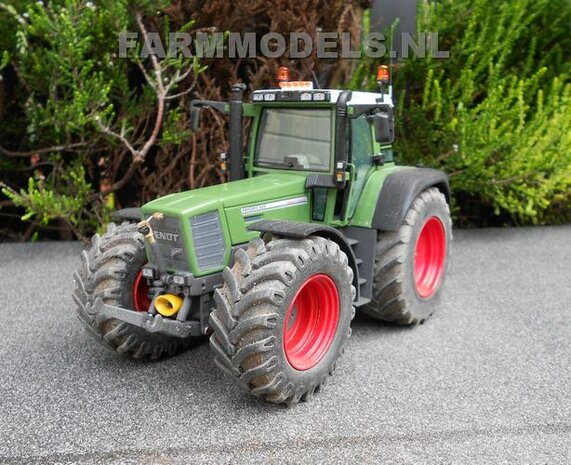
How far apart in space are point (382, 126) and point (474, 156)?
3.16 meters

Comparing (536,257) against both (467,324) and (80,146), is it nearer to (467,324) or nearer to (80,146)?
(467,324)

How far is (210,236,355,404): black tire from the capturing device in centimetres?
327

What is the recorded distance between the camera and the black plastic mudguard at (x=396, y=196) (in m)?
4.34

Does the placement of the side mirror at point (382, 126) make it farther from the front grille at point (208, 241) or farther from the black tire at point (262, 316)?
the front grille at point (208, 241)

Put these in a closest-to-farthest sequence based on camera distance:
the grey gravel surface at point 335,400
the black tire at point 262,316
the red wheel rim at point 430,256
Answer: the grey gravel surface at point 335,400
the black tire at point 262,316
the red wheel rim at point 430,256

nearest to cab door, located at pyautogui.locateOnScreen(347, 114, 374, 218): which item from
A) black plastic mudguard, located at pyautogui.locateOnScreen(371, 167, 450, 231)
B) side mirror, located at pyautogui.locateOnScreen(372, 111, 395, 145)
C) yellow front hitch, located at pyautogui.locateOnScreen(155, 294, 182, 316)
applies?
black plastic mudguard, located at pyautogui.locateOnScreen(371, 167, 450, 231)

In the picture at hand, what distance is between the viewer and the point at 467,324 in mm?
4773

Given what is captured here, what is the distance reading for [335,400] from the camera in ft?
11.8

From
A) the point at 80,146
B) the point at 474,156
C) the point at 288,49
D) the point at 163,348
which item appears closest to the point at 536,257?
the point at 474,156

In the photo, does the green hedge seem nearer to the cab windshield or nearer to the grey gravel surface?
the grey gravel surface

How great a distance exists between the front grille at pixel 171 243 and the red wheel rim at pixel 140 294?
0.35 m

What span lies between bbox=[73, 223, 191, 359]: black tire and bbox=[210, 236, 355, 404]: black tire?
2.51 feet

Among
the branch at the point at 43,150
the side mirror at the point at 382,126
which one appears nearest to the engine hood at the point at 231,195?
the side mirror at the point at 382,126

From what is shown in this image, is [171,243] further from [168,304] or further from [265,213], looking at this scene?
[265,213]
